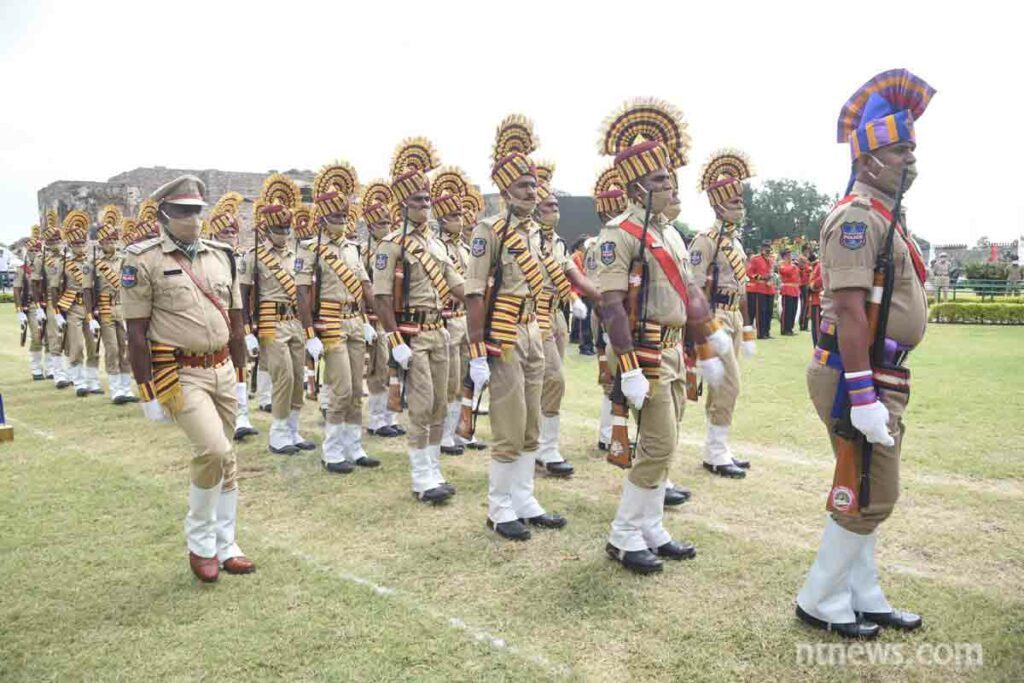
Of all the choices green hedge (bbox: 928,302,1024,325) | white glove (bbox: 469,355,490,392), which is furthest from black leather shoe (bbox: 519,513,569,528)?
green hedge (bbox: 928,302,1024,325)

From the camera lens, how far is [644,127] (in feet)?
15.6

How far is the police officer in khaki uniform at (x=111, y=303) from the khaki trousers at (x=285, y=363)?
4.07 m

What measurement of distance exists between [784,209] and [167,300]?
62996 millimetres

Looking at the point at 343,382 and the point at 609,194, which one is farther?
the point at 609,194

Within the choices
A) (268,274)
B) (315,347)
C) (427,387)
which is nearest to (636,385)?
(427,387)

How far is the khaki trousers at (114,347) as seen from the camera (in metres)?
10.9

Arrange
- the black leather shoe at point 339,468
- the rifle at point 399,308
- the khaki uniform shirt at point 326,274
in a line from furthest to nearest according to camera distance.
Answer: the khaki uniform shirt at point 326,274 < the black leather shoe at point 339,468 < the rifle at point 399,308

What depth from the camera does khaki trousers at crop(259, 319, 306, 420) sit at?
25.1ft

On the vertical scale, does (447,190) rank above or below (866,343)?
above

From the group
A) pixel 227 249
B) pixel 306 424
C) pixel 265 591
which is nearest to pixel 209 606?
pixel 265 591

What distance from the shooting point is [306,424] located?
9.12 meters

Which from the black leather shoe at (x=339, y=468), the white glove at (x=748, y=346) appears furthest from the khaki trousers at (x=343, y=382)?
the white glove at (x=748, y=346)

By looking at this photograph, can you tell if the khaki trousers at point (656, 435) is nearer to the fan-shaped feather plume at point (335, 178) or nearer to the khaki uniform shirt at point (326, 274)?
the khaki uniform shirt at point (326, 274)

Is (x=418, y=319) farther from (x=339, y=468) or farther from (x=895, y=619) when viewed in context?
(x=895, y=619)
